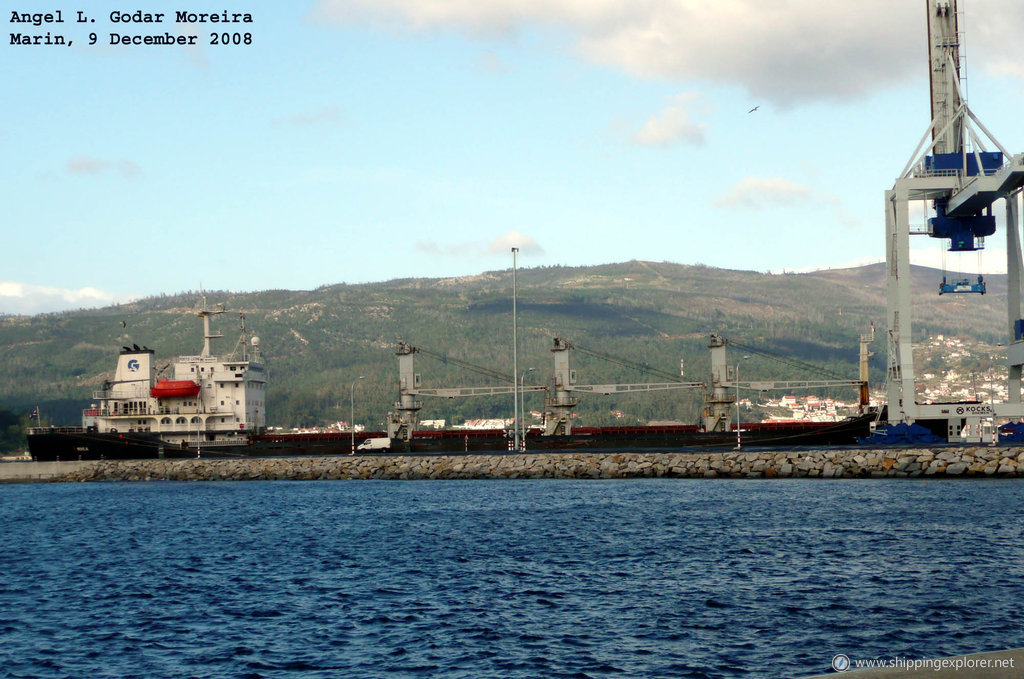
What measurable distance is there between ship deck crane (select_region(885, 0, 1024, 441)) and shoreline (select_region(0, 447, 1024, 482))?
884cm

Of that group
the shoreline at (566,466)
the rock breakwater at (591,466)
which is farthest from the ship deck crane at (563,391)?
the rock breakwater at (591,466)

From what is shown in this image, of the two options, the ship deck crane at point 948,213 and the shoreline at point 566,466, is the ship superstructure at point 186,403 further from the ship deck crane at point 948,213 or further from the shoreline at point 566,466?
the ship deck crane at point 948,213

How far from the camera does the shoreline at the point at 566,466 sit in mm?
48469

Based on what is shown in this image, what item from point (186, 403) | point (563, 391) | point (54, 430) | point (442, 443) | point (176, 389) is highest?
point (176, 389)

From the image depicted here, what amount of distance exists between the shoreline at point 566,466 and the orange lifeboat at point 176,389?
535 cm

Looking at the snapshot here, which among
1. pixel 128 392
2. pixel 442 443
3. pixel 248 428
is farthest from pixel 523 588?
pixel 128 392

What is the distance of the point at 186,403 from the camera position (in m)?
70.4

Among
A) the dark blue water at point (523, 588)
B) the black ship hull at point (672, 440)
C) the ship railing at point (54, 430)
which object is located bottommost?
the dark blue water at point (523, 588)

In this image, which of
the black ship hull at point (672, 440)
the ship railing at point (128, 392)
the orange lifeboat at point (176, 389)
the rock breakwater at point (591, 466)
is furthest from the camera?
the ship railing at point (128, 392)

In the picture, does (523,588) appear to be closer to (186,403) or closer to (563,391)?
(563,391)

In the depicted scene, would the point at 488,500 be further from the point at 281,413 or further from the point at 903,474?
the point at 281,413

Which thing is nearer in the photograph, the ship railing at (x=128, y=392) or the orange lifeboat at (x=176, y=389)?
the orange lifeboat at (x=176, y=389)

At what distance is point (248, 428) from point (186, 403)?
14.8 ft

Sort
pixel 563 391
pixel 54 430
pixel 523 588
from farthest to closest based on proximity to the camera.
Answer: pixel 54 430 < pixel 563 391 < pixel 523 588
